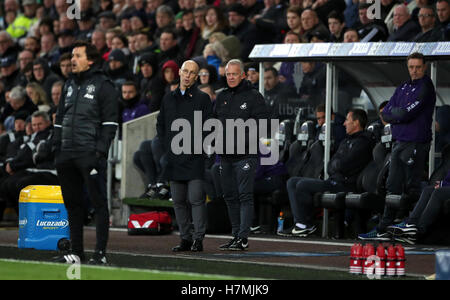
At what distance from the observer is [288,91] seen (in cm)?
1673

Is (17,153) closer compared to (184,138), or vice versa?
(184,138)

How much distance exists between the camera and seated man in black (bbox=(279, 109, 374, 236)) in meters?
15.0

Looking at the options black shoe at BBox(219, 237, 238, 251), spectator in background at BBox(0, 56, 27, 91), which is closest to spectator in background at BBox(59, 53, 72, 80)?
spectator in background at BBox(0, 56, 27, 91)

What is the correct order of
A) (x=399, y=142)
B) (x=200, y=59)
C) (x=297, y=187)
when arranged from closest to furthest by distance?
(x=399, y=142)
(x=297, y=187)
(x=200, y=59)

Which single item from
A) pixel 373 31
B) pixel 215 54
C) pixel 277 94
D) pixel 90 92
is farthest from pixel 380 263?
pixel 215 54

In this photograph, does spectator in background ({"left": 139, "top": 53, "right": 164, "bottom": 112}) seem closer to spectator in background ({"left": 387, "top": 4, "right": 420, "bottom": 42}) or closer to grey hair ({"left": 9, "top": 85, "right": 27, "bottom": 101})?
grey hair ({"left": 9, "top": 85, "right": 27, "bottom": 101})

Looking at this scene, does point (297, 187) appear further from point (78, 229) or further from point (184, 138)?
point (78, 229)

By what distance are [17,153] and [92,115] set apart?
9.04 m

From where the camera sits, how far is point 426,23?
15406 mm

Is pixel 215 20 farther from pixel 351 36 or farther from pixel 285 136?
pixel 351 36

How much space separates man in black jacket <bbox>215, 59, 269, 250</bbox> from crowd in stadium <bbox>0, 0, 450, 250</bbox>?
9.26 ft

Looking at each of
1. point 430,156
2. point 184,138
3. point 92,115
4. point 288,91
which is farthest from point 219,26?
point 92,115

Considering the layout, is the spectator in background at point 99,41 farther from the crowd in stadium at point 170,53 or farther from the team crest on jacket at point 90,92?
the team crest on jacket at point 90,92

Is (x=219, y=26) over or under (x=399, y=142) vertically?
over
